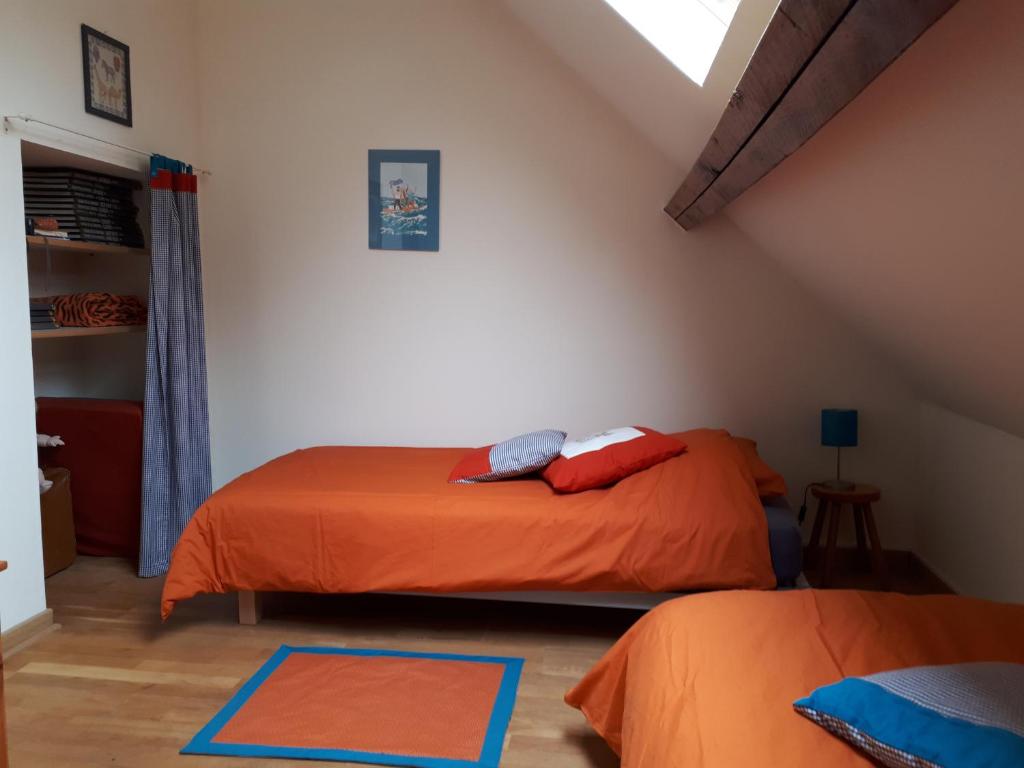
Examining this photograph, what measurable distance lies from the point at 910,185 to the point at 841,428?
2242 mm

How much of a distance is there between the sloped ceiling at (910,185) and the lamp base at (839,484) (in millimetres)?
502

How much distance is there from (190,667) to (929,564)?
3055mm

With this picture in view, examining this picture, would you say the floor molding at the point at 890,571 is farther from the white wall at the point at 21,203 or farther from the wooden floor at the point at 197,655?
the white wall at the point at 21,203

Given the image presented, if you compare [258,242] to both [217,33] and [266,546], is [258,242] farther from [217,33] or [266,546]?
[266,546]

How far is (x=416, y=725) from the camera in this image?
241 cm

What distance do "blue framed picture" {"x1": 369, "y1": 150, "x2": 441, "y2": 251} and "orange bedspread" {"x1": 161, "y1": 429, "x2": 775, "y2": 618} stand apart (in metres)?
1.41

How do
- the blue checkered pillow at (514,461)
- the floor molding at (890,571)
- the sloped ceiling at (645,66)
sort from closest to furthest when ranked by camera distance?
the sloped ceiling at (645,66), the blue checkered pillow at (514,461), the floor molding at (890,571)

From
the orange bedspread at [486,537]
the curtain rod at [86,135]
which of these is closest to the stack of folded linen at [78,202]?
the curtain rod at [86,135]

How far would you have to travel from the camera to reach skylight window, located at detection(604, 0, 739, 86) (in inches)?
89.0

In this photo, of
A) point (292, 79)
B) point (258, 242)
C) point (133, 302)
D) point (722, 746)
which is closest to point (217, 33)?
point (292, 79)

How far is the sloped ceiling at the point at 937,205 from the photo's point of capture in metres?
1.00

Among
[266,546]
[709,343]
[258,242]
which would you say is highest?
[258,242]

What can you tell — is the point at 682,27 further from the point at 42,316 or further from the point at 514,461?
the point at 42,316

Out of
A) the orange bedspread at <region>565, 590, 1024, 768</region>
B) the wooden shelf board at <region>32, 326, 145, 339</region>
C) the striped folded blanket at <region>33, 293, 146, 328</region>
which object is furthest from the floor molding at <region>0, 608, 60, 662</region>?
the orange bedspread at <region>565, 590, 1024, 768</region>
